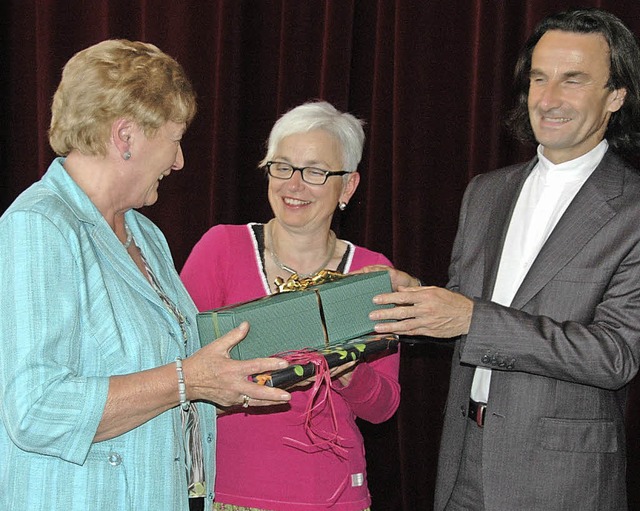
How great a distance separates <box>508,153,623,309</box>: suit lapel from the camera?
211 cm

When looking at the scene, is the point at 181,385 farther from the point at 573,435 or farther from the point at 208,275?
the point at 573,435

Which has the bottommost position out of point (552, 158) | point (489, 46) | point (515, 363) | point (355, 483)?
point (355, 483)

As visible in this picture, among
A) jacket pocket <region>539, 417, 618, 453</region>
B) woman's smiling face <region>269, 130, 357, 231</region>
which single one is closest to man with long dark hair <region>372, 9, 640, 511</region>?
jacket pocket <region>539, 417, 618, 453</region>

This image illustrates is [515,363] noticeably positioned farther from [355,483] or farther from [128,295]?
[128,295]

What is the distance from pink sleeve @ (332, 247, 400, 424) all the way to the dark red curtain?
0.81 m

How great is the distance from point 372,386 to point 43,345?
910 millimetres

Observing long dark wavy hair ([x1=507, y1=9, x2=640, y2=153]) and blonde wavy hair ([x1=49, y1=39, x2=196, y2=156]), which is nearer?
blonde wavy hair ([x1=49, y1=39, x2=196, y2=156])

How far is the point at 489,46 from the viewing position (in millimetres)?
3088

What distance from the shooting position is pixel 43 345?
5.09 feet

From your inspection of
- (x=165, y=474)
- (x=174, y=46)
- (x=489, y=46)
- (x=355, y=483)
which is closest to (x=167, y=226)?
(x=174, y=46)

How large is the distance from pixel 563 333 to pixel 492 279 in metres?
0.27

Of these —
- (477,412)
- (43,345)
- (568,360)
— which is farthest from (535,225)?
(43,345)

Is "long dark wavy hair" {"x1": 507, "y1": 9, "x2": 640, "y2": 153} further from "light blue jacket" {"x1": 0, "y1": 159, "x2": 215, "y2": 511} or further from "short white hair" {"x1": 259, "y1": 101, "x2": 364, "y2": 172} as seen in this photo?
"light blue jacket" {"x1": 0, "y1": 159, "x2": 215, "y2": 511}

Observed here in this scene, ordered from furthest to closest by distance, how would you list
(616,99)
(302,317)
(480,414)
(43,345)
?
(616,99), (480,414), (302,317), (43,345)
